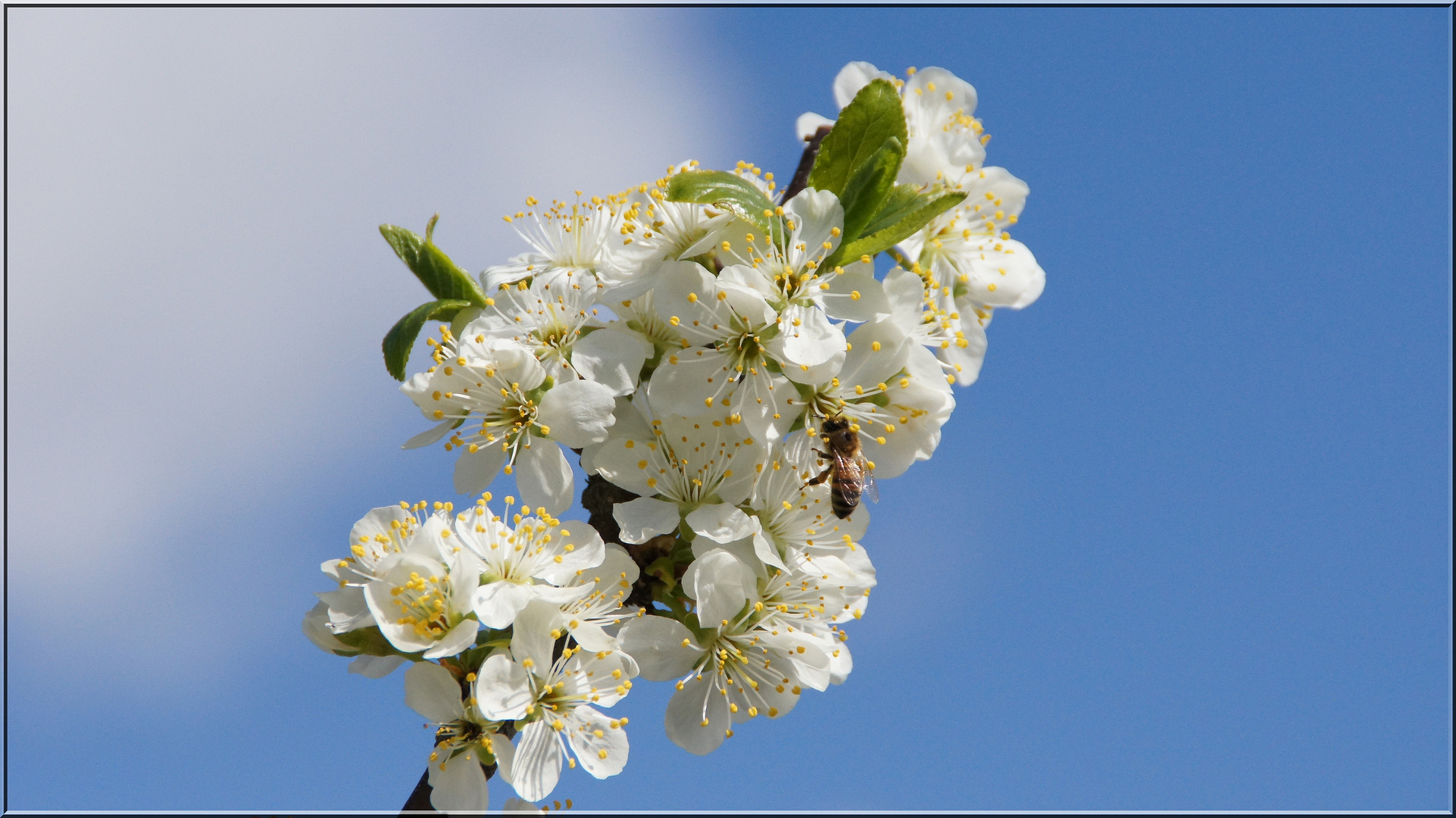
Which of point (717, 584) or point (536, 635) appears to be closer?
point (536, 635)

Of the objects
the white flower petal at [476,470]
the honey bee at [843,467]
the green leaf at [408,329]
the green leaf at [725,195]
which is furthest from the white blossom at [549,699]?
the green leaf at [725,195]

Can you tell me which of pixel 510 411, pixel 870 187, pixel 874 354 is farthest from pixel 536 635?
pixel 870 187

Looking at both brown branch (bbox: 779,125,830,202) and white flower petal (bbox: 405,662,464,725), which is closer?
white flower petal (bbox: 405,662,464,725)

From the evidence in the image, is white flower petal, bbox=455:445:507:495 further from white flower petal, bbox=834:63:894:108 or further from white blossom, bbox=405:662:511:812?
white flower petal, bbox=834:63:894:108

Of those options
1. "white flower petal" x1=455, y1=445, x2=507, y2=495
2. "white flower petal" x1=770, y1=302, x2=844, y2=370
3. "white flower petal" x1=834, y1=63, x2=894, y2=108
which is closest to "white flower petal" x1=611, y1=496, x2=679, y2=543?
"white flower petal" x1=455, y1=445, x2=507, y2=495

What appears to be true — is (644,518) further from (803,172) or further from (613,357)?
(803,172)

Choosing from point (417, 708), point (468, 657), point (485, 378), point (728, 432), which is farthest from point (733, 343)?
point (417, 708)

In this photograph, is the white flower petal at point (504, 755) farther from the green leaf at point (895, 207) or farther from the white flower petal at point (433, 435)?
the green leaf at point (895, 207)
